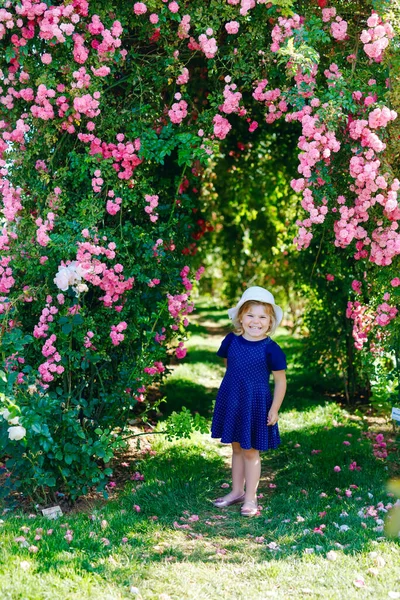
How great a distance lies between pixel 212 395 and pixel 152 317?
2.69 meters

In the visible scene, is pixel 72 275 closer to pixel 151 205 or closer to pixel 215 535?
pixel 151 205

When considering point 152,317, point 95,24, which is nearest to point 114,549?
point 152,317

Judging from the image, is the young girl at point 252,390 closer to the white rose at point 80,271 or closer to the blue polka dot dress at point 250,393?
the blue polka dot dress at point 250,393

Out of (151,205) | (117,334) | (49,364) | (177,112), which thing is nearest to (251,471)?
(117,334)

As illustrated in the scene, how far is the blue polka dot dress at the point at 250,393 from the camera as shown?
355cm

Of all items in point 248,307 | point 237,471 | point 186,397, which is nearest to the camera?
point 248,307

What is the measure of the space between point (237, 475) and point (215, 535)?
19.0 inches

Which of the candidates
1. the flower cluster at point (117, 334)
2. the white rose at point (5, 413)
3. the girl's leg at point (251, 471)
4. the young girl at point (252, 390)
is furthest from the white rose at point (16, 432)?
the girl's leg at point (251, 471)

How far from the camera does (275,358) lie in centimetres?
355

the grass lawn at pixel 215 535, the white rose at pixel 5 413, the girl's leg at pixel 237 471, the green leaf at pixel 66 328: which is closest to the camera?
the grass lawn at pixel 215 535

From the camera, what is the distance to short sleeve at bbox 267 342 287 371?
3543 mm

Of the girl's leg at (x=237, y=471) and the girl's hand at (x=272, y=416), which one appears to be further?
the girl's leg at (x=237, y=471)

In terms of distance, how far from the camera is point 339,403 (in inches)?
237

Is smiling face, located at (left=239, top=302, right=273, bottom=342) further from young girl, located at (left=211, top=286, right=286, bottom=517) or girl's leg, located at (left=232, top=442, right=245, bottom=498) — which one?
girl's leg, located at (left=232, top=442, right=245, bottom=498)
